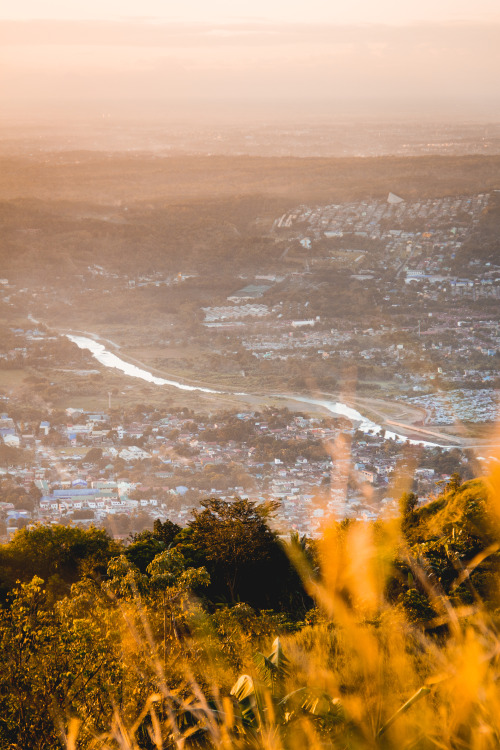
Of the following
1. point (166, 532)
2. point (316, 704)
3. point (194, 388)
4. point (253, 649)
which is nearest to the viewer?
point (316, 704)

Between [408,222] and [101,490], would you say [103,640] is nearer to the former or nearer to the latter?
[101,490]

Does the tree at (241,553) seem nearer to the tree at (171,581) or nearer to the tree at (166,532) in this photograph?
the tree at (166,532)

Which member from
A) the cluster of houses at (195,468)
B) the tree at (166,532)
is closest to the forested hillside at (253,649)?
the tree at (166,532)

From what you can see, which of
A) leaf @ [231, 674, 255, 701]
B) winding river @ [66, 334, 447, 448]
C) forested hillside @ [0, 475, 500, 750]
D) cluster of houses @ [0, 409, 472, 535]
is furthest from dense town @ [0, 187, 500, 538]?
leaf @ [231, 674, 255, 701]

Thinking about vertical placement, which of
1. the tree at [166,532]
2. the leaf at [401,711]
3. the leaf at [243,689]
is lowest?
the tree at [166,532]

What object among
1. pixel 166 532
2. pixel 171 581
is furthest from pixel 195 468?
pixel 171 581

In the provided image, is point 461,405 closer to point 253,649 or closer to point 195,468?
point 195,468
